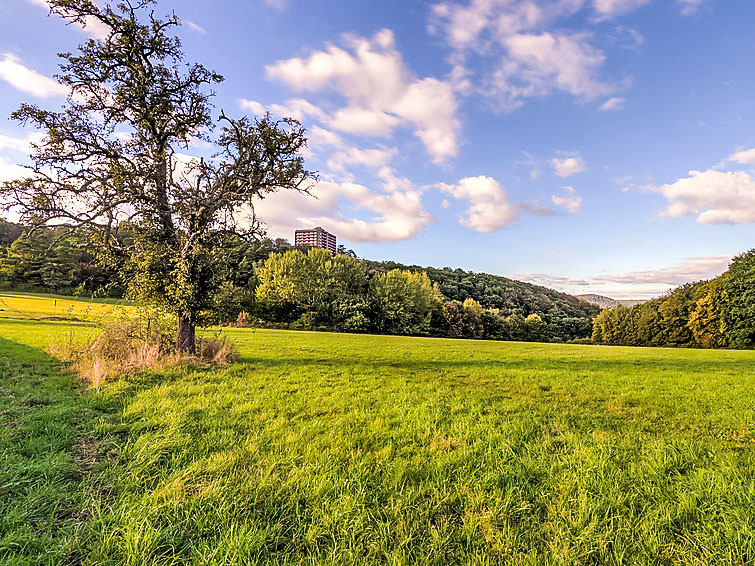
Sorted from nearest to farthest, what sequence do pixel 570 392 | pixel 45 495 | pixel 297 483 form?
pixel 45 495
pixel 297 483
pixel 570 392

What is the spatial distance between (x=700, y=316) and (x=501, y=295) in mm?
41955

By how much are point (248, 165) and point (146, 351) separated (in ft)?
23.2

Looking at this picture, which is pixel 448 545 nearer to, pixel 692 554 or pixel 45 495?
pixel 692 554

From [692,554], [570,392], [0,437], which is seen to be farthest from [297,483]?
[570,392]

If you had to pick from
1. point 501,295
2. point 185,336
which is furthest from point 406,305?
point 185,336

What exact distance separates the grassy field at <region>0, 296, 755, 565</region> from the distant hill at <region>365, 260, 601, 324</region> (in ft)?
229

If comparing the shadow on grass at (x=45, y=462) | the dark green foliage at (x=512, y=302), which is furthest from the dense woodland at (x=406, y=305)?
the shadow on grass at (x=45, y=462)

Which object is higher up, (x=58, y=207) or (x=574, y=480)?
(x=58, y=207)

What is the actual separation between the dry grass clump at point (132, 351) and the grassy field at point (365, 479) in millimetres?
1942

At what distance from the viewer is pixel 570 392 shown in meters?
8.42

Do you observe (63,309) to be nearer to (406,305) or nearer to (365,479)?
(365,479)

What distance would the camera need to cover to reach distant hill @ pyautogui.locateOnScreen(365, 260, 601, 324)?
80.0 metres

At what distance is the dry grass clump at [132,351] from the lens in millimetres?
9164

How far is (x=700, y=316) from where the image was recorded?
153 feet
